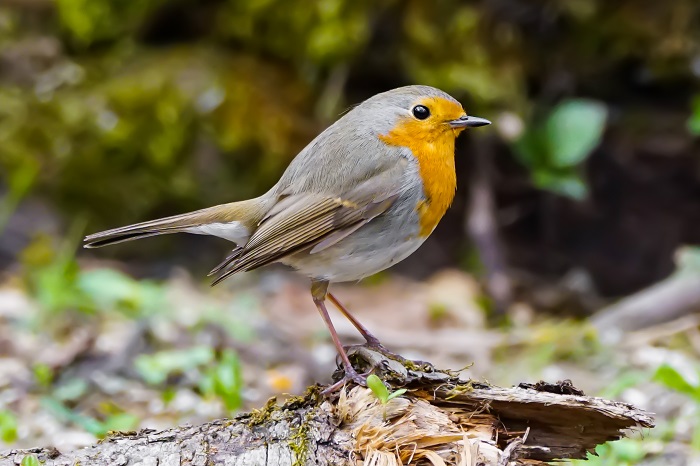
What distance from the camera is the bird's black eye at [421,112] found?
3314mm

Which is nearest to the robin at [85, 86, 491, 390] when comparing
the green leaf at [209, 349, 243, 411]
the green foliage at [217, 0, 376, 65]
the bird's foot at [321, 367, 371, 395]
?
the bird's foot at [321, 367, 371, 395]

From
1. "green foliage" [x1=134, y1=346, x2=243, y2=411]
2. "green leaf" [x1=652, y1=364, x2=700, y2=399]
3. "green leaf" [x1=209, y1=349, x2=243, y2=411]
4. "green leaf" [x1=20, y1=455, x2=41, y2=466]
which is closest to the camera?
"green leaf" [x1=20, y1=455, x2=41, y2=466]

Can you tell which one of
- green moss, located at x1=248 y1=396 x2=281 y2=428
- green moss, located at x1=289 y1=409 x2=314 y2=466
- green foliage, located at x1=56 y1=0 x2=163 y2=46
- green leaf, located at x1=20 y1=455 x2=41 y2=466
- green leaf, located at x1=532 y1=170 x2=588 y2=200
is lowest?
green leaf, located at x1=20 y1=455 x2=41 y2=466

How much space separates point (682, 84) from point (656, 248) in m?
1.09

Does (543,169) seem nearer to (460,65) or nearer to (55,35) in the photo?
(460,65)

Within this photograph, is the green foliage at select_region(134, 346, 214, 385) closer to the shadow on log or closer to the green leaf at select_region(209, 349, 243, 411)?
the green leaf at select_region(209, 349, 243, 411)

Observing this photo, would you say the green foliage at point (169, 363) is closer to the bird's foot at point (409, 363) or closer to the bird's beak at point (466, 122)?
the bird's foot at point (409, 363)

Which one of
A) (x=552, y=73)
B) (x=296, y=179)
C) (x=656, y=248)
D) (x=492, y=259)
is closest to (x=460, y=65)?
(x=552, y=73)

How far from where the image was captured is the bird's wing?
3160 millimetres

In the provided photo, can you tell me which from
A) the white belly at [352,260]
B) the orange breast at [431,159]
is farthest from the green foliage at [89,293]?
the orange breast at [431,159]

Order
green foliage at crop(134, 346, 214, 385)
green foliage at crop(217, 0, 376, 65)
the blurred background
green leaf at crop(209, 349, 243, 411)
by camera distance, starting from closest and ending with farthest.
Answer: green leaf at crop(209, 349, 243, 411) → green foliage at crop(134, 346, 214, 385) → the blurred background → green foliage at crop(217, 0, 376, 65)

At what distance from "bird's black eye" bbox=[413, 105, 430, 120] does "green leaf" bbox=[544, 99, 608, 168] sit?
2.01 meters

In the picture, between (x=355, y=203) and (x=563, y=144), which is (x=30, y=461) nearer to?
(x=355, y=203)

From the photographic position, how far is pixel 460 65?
5539 mm
